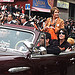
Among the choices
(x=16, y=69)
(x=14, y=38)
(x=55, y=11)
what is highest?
(x=55, y=11)

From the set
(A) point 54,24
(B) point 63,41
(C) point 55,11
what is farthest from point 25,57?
(A) point 54,24

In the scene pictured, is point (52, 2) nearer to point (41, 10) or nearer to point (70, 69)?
point (41, 10)

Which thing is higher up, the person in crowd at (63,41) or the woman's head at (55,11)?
the woman's head at (55,11)

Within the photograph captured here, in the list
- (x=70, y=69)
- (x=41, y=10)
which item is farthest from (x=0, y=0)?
(x=70, y=69)

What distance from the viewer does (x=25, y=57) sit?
3.51 m

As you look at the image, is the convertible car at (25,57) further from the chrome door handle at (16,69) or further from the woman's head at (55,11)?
the woman's head at (55,11)

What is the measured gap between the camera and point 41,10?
2061 cm

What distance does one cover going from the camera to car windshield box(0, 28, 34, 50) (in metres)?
3.80

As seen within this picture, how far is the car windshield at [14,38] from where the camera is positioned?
12.5 ft

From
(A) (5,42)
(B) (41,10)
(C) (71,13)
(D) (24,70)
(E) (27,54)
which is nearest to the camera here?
(D) (24,70)

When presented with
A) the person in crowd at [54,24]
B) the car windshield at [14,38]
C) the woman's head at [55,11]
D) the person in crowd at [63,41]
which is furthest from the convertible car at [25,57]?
the woman's head at [55,11]

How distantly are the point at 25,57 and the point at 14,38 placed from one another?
1.91 ft

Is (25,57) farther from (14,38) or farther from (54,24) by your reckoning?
(54,24)

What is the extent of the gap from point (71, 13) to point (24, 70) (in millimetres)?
25887
